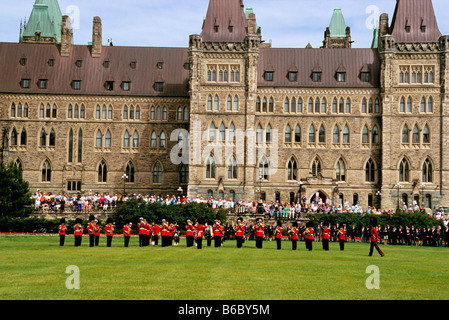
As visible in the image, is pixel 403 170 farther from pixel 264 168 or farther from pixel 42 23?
pixel 42 23

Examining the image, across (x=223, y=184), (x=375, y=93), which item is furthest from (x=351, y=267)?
(x=375, y=93)

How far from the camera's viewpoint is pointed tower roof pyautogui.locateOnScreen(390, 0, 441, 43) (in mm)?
84625

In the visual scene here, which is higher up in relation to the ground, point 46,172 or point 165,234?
point 46,172

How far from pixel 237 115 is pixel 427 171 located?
21485 millimetres

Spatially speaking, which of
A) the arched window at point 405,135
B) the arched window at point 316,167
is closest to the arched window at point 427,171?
the arched window at point 405,135

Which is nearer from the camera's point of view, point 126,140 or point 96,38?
point 126,140

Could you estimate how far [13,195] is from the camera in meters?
66.9

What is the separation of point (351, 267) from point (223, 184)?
52.0 m

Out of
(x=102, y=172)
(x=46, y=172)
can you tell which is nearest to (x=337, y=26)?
(x=102, y=172)

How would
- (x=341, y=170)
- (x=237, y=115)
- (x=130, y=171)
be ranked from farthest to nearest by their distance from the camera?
(x=130, y=171)
(x=341, y=170)
(x=237, y=115)

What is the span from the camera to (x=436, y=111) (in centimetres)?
8350

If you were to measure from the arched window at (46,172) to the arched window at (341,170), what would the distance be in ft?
106

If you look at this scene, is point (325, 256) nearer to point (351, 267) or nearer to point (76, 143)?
point (351, 267)
